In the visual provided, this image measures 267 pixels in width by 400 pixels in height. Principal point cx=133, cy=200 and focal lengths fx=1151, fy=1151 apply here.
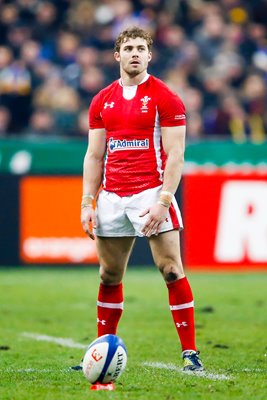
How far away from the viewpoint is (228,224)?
1599 cm

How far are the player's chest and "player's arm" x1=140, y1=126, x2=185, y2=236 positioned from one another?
0.46 ft

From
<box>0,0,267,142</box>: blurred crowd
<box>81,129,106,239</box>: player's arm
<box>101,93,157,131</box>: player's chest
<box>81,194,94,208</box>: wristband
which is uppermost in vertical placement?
<box>0,0,267,142</box>: blurred crowd

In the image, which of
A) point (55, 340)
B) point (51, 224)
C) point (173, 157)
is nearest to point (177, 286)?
point (173, 157)

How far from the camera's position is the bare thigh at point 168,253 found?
774cm

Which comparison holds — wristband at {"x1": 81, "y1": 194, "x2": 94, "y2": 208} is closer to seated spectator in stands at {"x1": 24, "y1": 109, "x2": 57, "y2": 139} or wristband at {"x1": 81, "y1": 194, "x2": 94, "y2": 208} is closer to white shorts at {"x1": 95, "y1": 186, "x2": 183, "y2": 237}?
white shorts at {"x1": 95, "y1": 186, "x2": 183, "y2": 237}

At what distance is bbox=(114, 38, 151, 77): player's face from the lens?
768 cm

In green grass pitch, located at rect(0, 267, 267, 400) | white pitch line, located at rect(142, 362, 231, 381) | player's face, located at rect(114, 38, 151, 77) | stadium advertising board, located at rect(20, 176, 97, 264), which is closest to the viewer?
green grass pitch, located at rect(0, 267, 267, 400)

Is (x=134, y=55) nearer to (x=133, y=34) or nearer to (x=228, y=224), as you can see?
(x=133, y=34)

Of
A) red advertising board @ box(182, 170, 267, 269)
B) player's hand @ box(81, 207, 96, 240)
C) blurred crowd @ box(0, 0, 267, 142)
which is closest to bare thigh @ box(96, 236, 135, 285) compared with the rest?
player's hand @ box(81, 207, 96, 240)

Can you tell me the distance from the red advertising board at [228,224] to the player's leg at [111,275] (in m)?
7.98

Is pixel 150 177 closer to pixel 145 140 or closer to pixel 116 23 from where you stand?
pixel 145 140

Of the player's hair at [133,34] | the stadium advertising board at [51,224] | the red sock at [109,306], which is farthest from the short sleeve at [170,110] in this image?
the stadium advertising board at [51,224]

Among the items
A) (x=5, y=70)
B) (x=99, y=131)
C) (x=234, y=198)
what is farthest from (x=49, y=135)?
(x=99, y=131)

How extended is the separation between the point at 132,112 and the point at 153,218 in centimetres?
74
